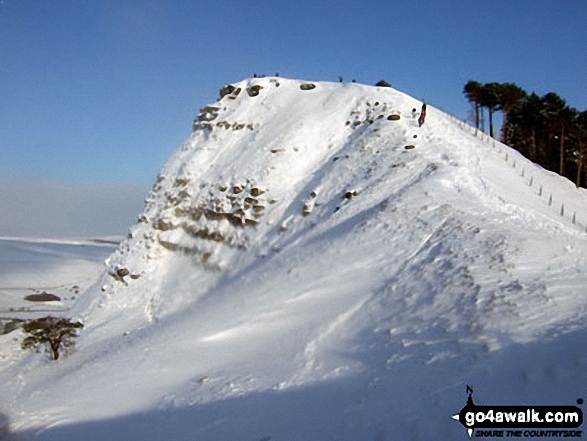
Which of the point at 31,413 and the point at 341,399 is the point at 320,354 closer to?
the point at 341,399

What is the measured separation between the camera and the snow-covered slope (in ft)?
32.9

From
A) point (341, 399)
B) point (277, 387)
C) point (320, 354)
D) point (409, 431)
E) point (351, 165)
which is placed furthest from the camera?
point (351, 165)

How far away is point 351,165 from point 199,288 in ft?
44.9

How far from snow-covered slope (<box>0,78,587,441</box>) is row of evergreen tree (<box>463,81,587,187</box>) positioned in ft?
25.3

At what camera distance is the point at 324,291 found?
1827 cm

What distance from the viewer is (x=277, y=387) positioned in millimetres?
12250

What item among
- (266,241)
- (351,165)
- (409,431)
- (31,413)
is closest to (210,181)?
(266,241)

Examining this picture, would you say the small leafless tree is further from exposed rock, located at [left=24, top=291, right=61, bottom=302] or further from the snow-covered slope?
exposed rock, located at [left=24, top=291, right=61, bottom=302]

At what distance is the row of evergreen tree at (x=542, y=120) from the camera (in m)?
40.2

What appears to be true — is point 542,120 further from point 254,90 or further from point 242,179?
point 242,179

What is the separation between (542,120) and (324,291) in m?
38.2

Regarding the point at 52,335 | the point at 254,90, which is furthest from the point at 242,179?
the point at 52,335

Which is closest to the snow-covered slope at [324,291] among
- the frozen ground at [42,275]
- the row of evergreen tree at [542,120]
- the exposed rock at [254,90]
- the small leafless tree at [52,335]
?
the exposed rock at [254,90]

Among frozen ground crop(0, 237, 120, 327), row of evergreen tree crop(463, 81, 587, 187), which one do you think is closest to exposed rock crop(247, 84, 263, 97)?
row of evergreen tree crop(463, 81, 587, 187)
